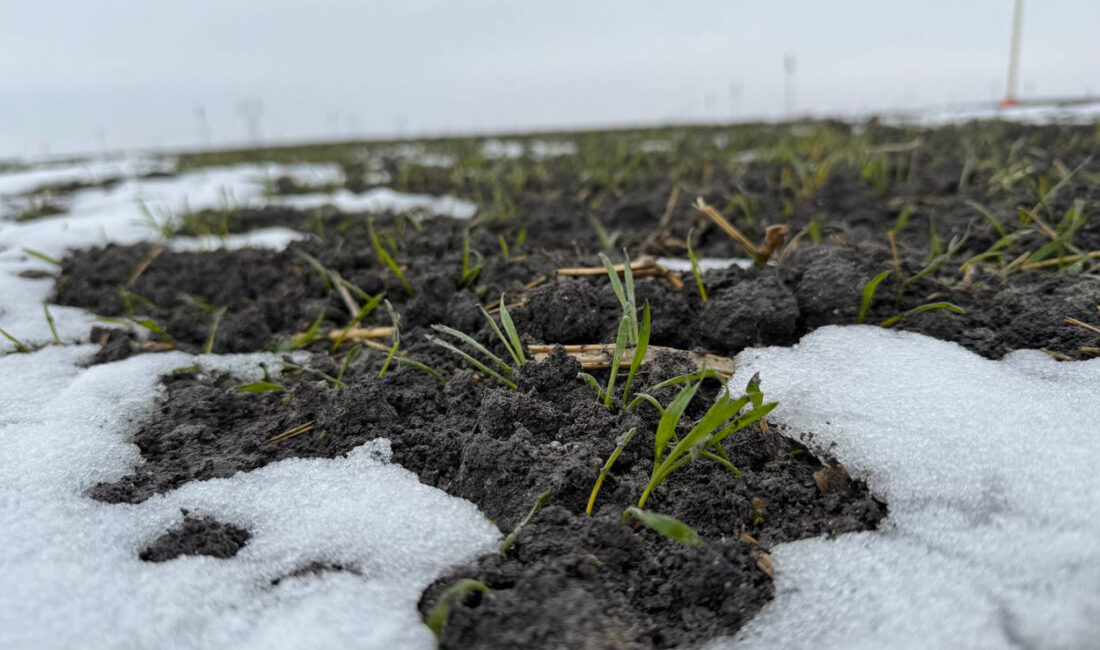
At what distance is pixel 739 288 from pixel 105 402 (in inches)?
50.1

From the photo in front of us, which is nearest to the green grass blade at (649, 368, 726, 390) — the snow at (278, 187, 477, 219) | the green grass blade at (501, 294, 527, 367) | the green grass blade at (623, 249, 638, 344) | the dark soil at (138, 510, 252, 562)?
the green grass blade at (623, 249, 638, 344)

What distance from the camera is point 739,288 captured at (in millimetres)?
1439

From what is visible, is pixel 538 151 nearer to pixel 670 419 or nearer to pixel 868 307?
pixel 868 307

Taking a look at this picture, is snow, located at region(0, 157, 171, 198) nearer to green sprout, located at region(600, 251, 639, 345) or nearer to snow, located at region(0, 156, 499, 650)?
snow, located at region(0, 156, 499, 650)

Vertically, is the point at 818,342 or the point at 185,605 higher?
the point at 818,342

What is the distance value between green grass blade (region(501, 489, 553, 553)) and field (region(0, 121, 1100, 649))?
13 mm

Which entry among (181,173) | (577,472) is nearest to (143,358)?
(577,472)

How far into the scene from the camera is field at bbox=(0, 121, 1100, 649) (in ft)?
2.71

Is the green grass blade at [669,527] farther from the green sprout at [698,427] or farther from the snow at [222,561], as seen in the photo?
the snow at [222,561]

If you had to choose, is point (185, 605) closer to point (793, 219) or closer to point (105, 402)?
point (105, 402)

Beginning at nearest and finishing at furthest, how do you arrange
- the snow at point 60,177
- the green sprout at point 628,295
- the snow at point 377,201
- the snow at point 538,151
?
the green sprout at point 628,295
the snow at point 377,201
the snow at point 60,177
the snow at point 538,151

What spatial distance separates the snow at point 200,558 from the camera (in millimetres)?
812

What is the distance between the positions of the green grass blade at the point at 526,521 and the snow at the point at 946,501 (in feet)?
0.93

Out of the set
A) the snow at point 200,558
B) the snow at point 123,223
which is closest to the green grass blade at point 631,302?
the snow at point 200,558
